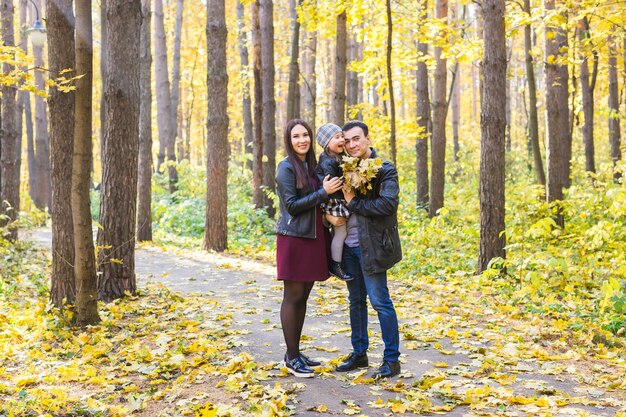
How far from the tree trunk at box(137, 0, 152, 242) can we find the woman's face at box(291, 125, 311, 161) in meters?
9.69

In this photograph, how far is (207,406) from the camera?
172 inches

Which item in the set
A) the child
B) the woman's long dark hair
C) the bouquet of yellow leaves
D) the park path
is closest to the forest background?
the park path

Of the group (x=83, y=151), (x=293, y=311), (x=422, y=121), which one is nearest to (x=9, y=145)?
(x=83, y=151)

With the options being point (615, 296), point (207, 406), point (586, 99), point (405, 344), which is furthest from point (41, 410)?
point (586, 99)

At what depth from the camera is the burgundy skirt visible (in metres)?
4.95

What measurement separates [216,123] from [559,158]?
6876mm

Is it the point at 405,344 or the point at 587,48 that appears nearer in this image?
the point at 405,344

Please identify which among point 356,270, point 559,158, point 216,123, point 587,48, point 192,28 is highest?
point 192,28

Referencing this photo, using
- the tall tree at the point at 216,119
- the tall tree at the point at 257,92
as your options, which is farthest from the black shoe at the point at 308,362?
the tall tree at the point at 257,92

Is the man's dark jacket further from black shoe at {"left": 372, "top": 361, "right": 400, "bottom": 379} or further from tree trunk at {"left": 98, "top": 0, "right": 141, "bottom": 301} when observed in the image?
tree trunk at {"left": 98, "top": 0, "right": 141, "bottom": 301}

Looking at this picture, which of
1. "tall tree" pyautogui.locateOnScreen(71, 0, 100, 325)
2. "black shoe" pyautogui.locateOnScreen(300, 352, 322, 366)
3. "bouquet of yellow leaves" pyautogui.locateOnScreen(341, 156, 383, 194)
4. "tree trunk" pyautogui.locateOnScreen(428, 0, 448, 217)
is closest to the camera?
"bouquet of yellow leaves" pyautogui.locateOnScreen(341, 156, 383, 194)

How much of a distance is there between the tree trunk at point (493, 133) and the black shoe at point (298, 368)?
5020 millimetres

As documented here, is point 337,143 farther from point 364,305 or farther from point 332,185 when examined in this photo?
point 364,305

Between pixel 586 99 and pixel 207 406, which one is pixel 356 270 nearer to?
pixel 207 406
